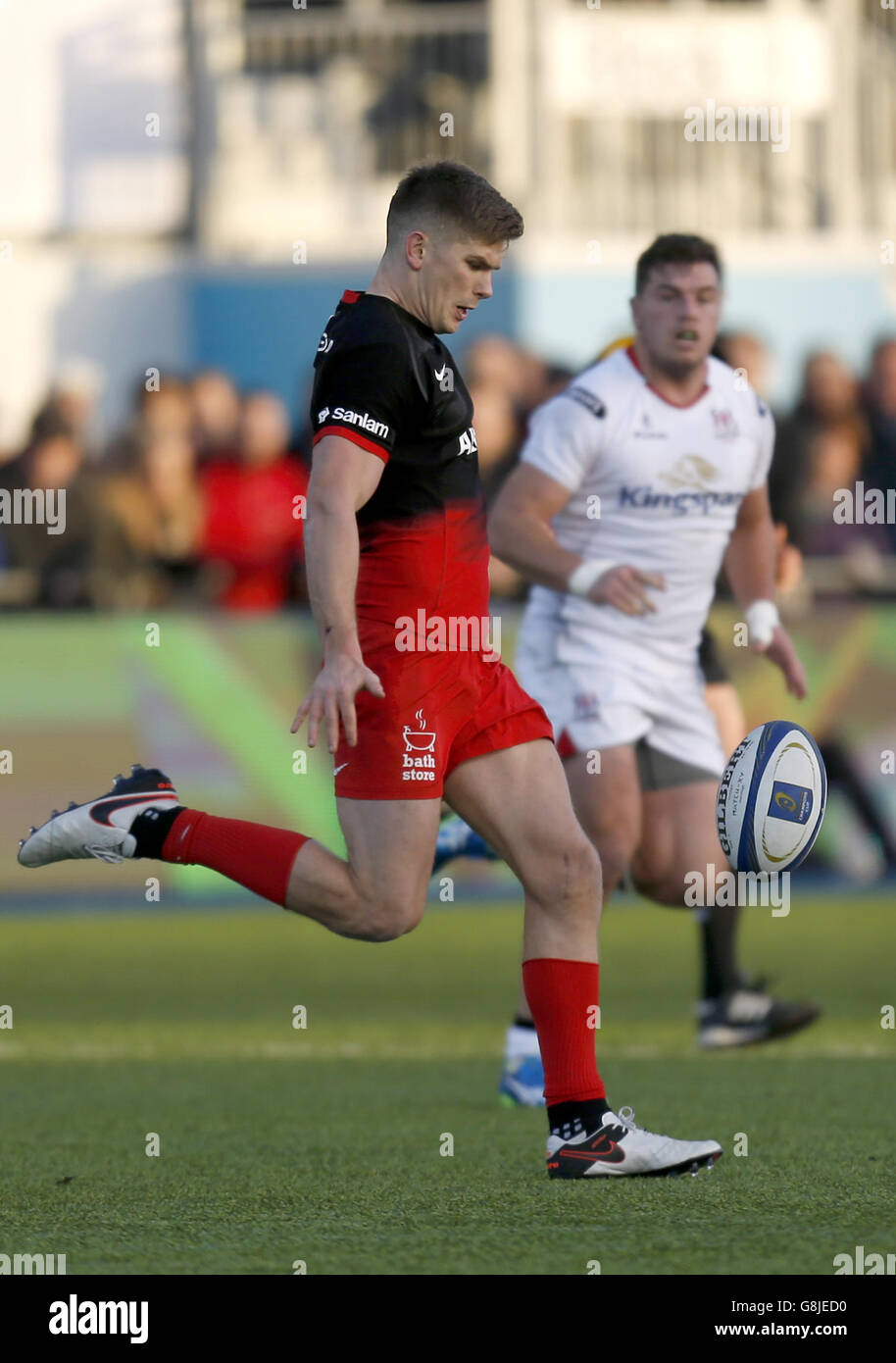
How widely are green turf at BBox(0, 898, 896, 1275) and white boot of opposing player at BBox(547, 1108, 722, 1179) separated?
50 millimetres

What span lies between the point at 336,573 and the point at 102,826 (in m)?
0.92

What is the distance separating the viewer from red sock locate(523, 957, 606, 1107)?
5.73m

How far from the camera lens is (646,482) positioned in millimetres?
7883

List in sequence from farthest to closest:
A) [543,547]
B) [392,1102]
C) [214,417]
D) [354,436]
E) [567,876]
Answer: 1. [214,417]
2. [543,547]
3. [392,1102]
4. [567,876]
5. [354,436]

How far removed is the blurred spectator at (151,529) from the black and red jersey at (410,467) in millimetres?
8398

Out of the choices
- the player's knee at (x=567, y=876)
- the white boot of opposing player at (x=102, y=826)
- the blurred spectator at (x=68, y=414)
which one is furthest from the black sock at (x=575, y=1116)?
the blurred spectator at (x=68, y=414)

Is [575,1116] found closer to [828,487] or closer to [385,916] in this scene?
[385,916]

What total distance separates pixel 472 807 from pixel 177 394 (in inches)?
388

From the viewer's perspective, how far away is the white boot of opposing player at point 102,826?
5770 millimetres

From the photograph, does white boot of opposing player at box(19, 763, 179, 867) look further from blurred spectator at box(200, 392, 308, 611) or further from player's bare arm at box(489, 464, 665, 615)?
blurred spectator at box(200, 392, 308, 611)

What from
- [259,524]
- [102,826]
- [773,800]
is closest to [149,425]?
[259,524]

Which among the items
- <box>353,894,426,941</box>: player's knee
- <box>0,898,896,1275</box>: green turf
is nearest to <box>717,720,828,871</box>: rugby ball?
<box>0,898,896,1275</box>: green turf

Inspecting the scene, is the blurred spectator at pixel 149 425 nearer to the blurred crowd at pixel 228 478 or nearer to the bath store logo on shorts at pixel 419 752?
A: the blurred crowd at pixel 228 478

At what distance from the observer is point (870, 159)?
19.3 m
